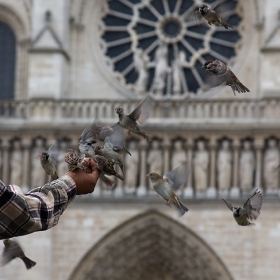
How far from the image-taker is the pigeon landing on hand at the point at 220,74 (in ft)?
26.4

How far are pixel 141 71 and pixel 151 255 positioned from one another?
3401 millimetres

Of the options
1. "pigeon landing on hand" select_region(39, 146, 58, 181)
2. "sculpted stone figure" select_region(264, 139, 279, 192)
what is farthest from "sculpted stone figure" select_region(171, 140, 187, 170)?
"pigeon landing on hand" select_region(39, 146, 58, 181)

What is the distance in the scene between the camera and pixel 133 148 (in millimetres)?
19406

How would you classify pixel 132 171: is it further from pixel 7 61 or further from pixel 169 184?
pixel 169 184

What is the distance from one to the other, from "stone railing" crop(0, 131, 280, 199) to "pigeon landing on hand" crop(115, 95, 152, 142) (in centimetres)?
1024

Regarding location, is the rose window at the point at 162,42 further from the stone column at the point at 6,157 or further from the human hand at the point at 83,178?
the human hand at the point at 83,178

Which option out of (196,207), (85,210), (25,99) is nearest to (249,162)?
(196,207)

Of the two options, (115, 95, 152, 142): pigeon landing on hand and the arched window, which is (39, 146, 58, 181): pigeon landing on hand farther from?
the arched window

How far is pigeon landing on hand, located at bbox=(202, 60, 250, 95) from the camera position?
8055 mm

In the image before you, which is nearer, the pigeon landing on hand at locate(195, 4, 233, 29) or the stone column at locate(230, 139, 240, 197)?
the pigeon landing on hand at locate(195, 4, 233, 29)

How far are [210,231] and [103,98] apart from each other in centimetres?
330

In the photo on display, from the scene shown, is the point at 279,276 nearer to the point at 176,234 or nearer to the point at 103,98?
the point at 176,234

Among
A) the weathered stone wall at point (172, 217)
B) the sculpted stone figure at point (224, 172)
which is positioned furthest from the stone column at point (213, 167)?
the weathered stone wall at point (172, 217)

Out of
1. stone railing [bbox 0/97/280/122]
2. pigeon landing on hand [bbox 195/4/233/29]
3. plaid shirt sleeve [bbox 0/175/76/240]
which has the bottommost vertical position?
stone railing [bbox 0/97/280/122]
